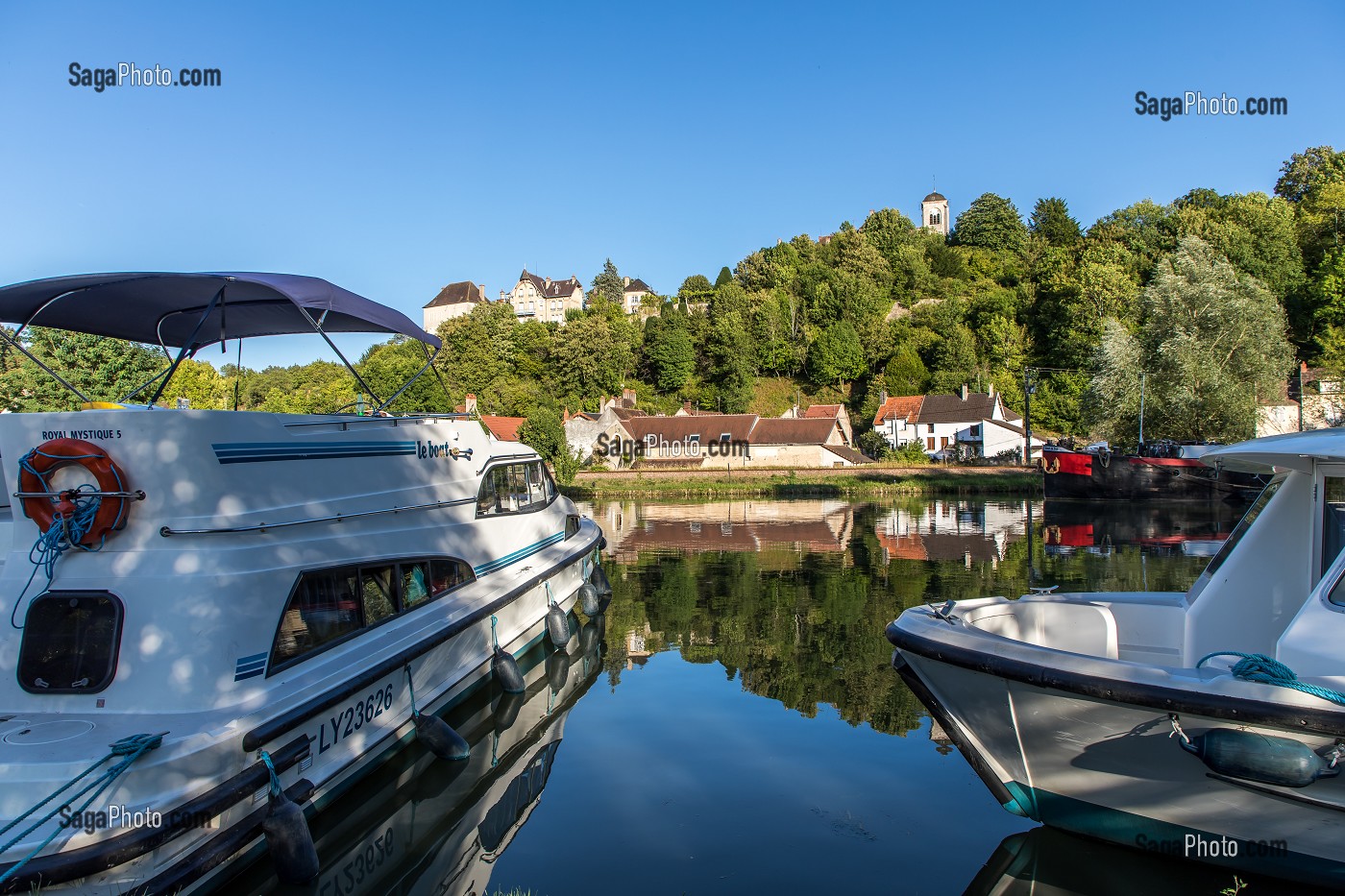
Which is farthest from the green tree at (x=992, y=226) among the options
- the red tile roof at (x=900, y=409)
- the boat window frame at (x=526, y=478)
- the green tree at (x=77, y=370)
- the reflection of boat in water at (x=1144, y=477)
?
the boat window frame at (x=526, y=478)

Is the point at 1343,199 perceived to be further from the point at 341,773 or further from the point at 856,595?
the point at 341,773

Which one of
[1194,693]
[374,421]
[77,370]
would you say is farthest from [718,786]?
[77,370]

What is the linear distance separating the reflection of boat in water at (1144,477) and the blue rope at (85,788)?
40899mm

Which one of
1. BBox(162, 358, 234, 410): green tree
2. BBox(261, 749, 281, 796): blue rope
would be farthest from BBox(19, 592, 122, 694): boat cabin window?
BBox(162, 358, 234, 410): green tree

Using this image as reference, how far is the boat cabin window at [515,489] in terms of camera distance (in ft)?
41.2

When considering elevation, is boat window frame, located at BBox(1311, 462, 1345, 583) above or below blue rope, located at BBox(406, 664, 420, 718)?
above

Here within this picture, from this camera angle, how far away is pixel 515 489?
544 inches

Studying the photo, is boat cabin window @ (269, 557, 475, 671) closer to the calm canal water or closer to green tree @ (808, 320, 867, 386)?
the calm canal water

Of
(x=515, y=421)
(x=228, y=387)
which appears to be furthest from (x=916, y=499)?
(x=228, y=387)

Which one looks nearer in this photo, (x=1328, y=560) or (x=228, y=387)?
(x=1328, y=560)

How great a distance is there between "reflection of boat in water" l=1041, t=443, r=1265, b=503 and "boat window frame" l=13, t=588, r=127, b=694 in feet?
133

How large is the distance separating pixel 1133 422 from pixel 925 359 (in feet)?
144

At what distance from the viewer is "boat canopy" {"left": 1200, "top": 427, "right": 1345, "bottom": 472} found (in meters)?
6.99

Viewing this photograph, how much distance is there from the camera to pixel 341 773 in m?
7.91
